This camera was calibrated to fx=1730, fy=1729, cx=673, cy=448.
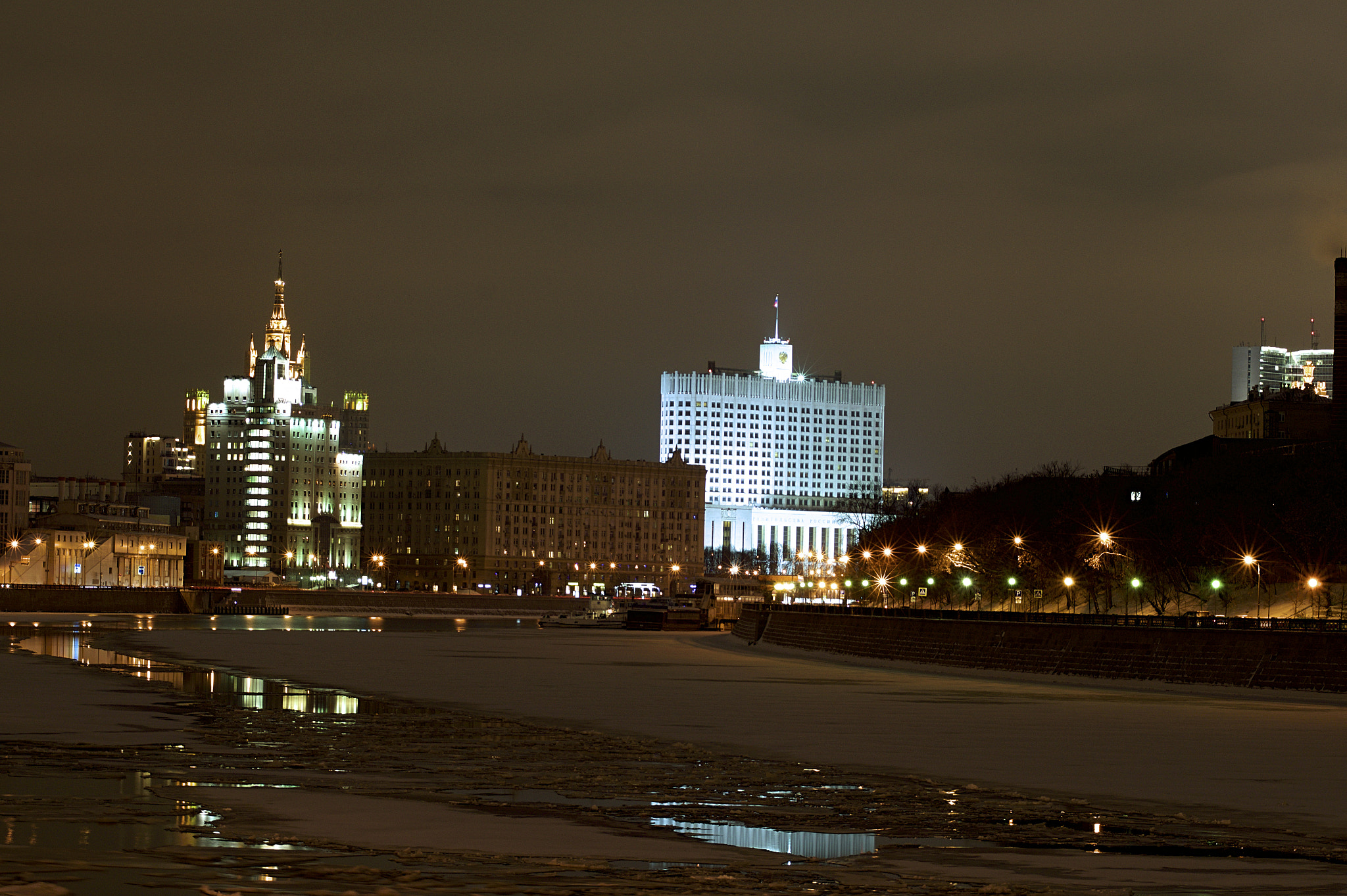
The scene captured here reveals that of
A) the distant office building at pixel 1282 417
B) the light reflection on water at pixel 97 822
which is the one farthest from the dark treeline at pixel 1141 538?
the light reflection on water at pixel 97 822

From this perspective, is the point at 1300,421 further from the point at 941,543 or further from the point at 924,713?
the point at 924,713

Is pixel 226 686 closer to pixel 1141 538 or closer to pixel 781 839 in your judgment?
pixel 781 839

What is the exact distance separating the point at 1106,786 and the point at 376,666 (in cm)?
4467

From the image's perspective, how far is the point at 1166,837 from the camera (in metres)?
25.1

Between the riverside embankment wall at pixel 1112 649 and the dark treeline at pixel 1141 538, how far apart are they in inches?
871

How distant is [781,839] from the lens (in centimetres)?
2438

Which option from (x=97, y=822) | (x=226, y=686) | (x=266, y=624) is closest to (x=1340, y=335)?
(x=266, y=624)

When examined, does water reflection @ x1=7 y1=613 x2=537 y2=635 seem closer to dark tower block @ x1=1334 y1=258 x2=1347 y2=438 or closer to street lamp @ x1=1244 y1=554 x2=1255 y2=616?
street lamp @ x1=1244 y1=554 x2=1255 y2=616

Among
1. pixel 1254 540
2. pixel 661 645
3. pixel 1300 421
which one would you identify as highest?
pixel 1300 421

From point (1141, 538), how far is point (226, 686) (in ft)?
253

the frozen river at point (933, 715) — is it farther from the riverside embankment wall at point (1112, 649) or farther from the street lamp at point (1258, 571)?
the street lamp at point (1258, 571)

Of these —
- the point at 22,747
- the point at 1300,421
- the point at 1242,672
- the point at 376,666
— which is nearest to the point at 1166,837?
the point at 22,747

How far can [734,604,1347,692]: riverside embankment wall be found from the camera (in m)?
61.9

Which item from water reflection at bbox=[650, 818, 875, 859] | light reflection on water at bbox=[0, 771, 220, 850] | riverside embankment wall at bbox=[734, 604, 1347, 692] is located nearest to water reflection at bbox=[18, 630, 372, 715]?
light reflection on water at bbox=[0, 771, 220, 850]
